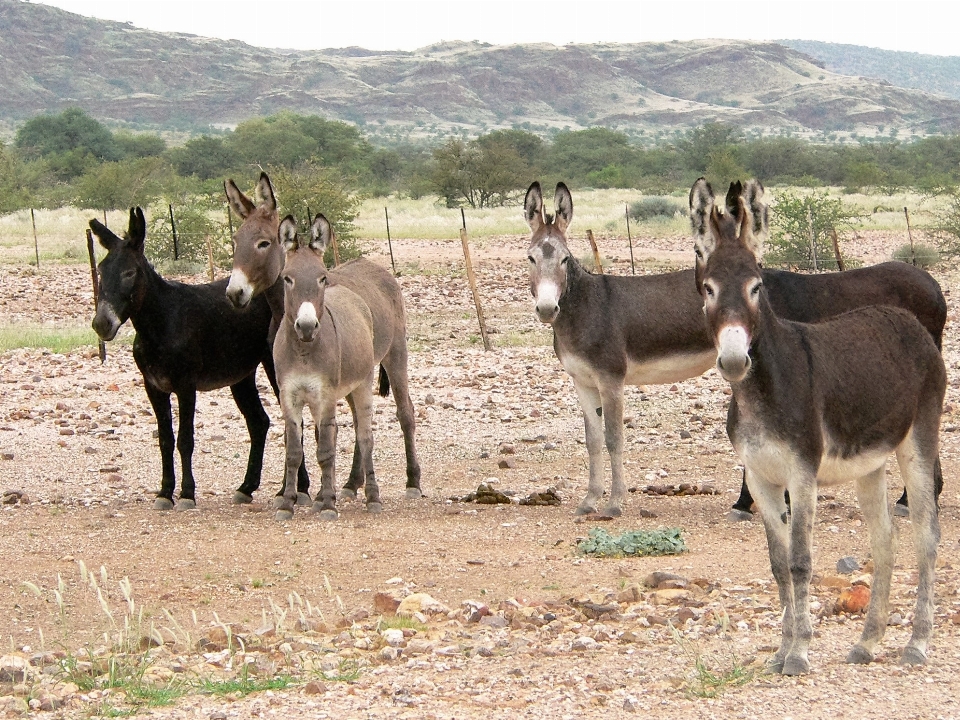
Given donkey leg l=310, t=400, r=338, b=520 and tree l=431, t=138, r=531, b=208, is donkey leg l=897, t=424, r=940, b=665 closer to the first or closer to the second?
donkey leg l=310, t=400, r=338, b=520

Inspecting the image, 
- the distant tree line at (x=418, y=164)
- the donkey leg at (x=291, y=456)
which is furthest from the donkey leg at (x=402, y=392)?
the distant tree line at (x=418, y=164)

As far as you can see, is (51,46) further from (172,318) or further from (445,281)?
(172,318)

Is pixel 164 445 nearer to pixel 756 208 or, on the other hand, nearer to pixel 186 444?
pixel 186 444

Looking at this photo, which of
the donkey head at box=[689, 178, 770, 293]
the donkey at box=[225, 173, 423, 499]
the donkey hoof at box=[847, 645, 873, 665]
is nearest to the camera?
the donkey head at box=[689, 178, 770, 293]

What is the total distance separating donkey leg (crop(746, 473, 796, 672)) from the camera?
5785 millimetres

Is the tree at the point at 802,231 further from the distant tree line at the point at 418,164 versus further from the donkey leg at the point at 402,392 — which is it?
the donkey leg at the point at 402,392

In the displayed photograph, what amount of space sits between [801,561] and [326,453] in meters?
5.09

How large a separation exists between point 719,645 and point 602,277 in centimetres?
489

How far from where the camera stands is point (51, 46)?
17338cm

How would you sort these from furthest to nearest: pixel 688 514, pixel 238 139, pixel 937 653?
1. pixel 238 139
2. pixel 688 514
3. pixel 937 653

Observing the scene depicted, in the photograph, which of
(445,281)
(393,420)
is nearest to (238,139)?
(445,281)

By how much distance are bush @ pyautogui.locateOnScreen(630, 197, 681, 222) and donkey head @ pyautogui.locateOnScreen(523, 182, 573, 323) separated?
31.8 metres

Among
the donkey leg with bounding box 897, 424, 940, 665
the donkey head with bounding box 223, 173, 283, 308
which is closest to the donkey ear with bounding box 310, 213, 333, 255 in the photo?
the donkey head with bounding box 223, 173, 283, 308

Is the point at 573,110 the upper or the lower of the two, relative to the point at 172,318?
upper
